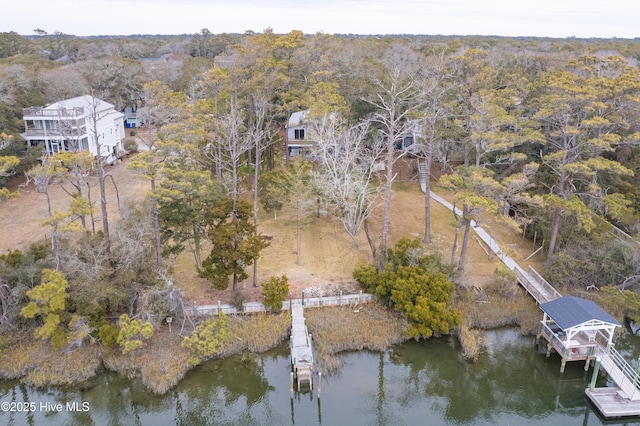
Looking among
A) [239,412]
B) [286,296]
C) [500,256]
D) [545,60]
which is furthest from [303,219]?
[545,60]

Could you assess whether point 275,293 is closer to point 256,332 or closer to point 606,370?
point 256,332

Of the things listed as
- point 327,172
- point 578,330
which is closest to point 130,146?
point 327,172

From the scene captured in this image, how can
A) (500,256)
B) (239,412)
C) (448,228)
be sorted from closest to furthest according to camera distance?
1. (239,412)
2. (500,256)
3. (448,228)

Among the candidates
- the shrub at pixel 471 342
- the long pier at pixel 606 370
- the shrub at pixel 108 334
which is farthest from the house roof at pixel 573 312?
the shrub at pixel 108 334

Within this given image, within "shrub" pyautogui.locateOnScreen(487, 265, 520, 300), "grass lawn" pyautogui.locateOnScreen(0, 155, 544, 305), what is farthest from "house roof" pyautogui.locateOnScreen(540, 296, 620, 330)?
"grass lawn" pyautogui.locateOnScreen(0, 155, 544, 305)

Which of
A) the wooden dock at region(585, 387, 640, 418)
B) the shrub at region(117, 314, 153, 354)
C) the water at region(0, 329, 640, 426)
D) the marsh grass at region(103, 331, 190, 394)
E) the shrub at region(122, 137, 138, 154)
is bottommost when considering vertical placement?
the water at region(0, 329, 640, 426)

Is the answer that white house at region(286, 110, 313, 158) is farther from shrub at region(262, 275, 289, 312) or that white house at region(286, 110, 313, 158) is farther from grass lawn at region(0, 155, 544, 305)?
shrub at region(262, 275, 289, 312)

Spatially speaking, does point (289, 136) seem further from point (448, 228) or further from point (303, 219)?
point (448, 228)
